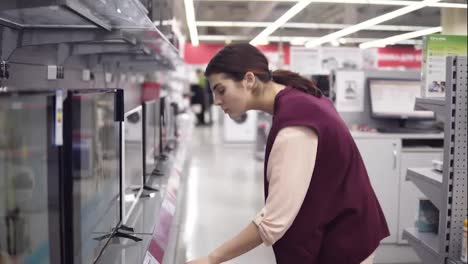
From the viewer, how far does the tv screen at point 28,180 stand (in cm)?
90

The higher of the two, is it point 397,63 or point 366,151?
point 397,63

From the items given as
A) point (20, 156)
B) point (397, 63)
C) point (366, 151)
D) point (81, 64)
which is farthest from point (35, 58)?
point (397, 63)

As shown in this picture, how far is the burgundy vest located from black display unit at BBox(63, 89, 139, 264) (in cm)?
56

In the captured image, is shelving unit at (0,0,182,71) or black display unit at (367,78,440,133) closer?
shelving unit at (0,0,182,71)

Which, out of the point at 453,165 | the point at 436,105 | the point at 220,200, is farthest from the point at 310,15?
the point at 453,165

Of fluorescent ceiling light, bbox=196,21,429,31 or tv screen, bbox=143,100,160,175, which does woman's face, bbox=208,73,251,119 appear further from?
fluorescent ceiling light, bbox=196,21,429,31

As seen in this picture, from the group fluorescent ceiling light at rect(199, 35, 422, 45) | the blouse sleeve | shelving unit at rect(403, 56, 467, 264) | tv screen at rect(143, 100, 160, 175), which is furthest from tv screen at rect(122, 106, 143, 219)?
fluorescent ceiling light at rect(199, 35, 422, 45)

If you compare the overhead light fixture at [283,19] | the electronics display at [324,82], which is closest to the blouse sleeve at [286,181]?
the overhead light fixture at [283,19]

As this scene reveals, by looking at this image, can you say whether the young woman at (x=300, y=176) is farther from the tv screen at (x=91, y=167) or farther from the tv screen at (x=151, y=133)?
the tv screen at (x=151, y=133)

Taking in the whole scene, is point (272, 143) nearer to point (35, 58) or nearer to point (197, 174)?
point (35, 58)

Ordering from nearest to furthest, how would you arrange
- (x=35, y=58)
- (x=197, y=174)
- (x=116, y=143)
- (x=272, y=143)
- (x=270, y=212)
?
1. (x=270, y=212)
2. (x=272, y=143)
3. (x=116, y=143)
4. (x=35, y=58)
5. (x=197, y=174)

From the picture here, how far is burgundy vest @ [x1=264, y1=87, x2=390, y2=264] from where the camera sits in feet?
4.67

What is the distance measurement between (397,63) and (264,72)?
17.4 metres

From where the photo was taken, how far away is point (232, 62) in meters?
1.42
